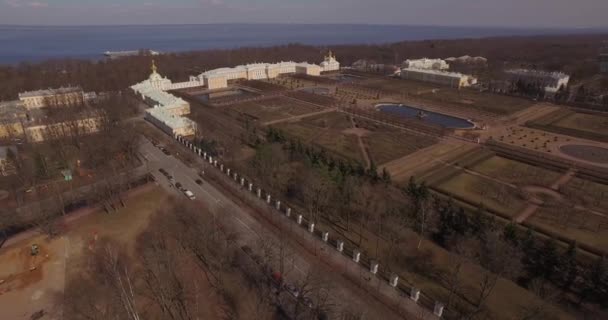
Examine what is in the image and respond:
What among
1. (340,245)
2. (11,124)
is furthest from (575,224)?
(11,124)

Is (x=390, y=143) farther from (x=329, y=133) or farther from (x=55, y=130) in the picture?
(x=55, y=130)

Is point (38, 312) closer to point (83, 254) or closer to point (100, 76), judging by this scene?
point (83, 254)

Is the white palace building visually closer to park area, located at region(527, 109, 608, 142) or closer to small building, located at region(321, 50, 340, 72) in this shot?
small building, located at region(321, 50, 340, 72)

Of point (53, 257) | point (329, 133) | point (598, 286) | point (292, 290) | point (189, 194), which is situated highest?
point (329, 133)

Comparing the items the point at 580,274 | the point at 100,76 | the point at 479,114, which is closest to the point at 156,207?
the point at 580,274

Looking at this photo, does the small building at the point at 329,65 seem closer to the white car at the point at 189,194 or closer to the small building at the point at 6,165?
the white car at the point at 189,194

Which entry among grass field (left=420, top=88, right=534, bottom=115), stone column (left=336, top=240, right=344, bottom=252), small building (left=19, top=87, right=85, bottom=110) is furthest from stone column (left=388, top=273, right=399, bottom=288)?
small building (left=19, top=87, right=85, bottom=110)

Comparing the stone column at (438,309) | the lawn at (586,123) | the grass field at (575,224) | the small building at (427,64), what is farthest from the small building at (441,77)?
the stone column at (438,309)
